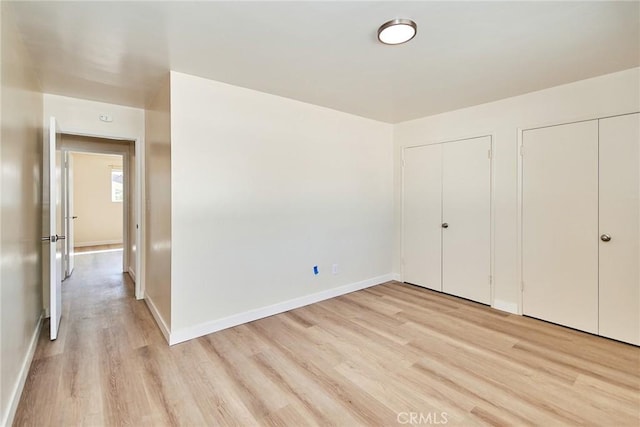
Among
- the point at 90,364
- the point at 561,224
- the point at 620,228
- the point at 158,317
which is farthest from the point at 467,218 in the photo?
the point at 90,364

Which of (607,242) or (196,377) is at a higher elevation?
(607,242)

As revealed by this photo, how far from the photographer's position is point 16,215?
1.90m

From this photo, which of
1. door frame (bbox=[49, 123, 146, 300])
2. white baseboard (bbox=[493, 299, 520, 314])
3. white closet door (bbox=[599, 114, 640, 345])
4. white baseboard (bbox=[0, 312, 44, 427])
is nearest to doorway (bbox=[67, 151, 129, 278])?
door frame (bbox=[49, 123, 146, 300])

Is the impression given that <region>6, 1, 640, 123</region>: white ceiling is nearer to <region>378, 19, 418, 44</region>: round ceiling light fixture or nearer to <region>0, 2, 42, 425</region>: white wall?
<region>378, 19, 418, 44</region>: round ceiling light fixture

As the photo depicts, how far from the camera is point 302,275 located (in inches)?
140

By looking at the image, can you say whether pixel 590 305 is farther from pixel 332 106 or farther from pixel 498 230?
pixel 332 106

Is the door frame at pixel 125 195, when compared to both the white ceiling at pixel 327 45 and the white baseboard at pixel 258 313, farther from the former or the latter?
the white baseboard at pixel 258 313

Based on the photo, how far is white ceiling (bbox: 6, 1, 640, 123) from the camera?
69.7 inches

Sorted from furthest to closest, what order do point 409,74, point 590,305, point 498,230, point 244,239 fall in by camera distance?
point 498,230, point 244,239, point 590,305, point 409,74

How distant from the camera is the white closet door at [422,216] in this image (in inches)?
159

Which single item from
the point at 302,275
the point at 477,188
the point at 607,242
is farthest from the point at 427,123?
the point at 302,275

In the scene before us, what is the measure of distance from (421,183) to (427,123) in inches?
32.0

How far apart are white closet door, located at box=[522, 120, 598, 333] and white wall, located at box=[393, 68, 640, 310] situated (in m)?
0.11

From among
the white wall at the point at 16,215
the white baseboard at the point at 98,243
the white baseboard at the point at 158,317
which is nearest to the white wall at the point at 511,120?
the white baseboard at the point at 158,317
